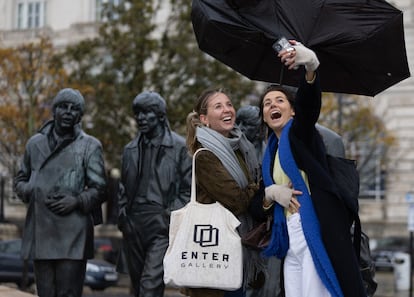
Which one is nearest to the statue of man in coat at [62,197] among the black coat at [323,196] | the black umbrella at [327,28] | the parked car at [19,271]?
the black umbrella at [327,28]

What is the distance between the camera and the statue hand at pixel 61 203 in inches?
309

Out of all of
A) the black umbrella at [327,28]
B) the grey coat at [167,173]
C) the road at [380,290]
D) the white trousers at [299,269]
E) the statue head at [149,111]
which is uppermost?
the black umbrella at [327,28]

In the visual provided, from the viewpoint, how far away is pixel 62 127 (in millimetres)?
8109

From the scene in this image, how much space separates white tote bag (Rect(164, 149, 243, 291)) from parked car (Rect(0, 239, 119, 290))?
53.3ft

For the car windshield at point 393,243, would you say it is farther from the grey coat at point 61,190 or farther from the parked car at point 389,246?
the grey coat at point 61,190

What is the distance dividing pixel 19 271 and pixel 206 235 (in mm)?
17084

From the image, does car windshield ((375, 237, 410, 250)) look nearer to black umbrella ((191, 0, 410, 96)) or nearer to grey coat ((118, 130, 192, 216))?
grey coat ((118, 130, 192, 216))

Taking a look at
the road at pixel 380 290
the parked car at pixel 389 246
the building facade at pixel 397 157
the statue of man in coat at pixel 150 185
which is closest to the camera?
the statue of man in coat at pixel 150 185

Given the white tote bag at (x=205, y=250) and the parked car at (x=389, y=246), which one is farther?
the parked car at (x=389, y=246)

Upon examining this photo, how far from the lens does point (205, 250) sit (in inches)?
197

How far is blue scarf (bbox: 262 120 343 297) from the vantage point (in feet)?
15.3

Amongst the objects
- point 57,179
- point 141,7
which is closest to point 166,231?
point 57,179

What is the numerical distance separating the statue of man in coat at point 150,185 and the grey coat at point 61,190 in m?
0.62

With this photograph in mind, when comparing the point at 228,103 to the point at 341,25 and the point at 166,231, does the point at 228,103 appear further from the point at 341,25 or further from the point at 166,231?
the point at 166,231
